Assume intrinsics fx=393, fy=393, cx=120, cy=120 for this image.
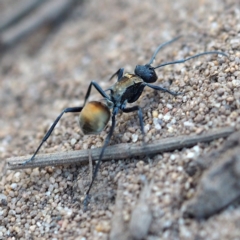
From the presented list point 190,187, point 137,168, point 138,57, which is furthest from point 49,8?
point 190,187

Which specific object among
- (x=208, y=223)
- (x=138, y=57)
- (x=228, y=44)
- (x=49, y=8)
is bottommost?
(x=208, y=223)

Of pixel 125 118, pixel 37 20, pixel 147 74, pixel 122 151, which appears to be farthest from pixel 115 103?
pixel 37 20

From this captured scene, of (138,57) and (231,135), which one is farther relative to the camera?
(138,57)

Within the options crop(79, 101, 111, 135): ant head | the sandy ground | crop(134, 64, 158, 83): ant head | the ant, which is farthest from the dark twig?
crop(79, 101, 111, 135): ant head

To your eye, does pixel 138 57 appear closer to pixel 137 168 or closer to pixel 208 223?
pixel 137 168

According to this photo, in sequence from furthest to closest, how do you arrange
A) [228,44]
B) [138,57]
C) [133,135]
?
[138,57]
[228,44]
[133,135]

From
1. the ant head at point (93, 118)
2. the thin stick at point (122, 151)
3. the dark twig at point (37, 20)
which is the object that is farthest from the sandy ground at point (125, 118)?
the dark twig at point (37, 20)

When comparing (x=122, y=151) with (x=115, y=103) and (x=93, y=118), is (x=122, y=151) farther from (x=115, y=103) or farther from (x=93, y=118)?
(x=115, y=103)
